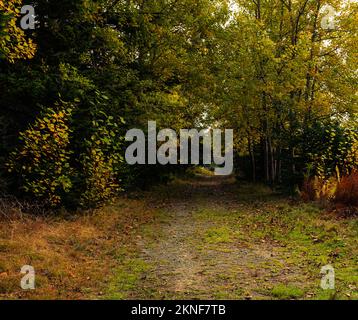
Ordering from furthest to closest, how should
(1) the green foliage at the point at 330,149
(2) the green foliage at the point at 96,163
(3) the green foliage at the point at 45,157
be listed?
(1) the green foliage at the point at 330,149 < (2) the green foliage at the point at 96,163 < (3) the green foliage at the point at 45,157

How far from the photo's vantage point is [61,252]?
8305mm

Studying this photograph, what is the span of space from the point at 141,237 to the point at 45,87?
4.91 metres

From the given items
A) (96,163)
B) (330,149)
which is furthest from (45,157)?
(330,149)

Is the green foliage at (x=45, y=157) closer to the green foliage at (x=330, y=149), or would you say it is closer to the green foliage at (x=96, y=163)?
the green foliage at (x=96, y=163)

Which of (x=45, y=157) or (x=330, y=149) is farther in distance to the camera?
(x=330, y=149)

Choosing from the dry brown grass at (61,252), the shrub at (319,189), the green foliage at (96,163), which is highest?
the green foliage at (96,163)

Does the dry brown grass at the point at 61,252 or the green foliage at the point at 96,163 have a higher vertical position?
the green foliage at the point at 96,163

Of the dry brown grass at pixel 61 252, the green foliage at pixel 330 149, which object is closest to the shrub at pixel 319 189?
the green foliage at pixel 330 149

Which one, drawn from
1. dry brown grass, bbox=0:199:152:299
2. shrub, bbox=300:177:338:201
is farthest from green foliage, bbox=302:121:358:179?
dry brown grass, bbox=0:199:152:299

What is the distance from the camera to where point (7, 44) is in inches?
351

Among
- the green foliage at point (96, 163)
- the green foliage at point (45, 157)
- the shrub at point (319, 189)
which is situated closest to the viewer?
the green foliage at point (45, 157)

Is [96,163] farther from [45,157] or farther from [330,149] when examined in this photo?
[330,149]

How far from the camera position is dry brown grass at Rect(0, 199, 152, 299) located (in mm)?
6336

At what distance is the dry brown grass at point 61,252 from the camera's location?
6.34 m
